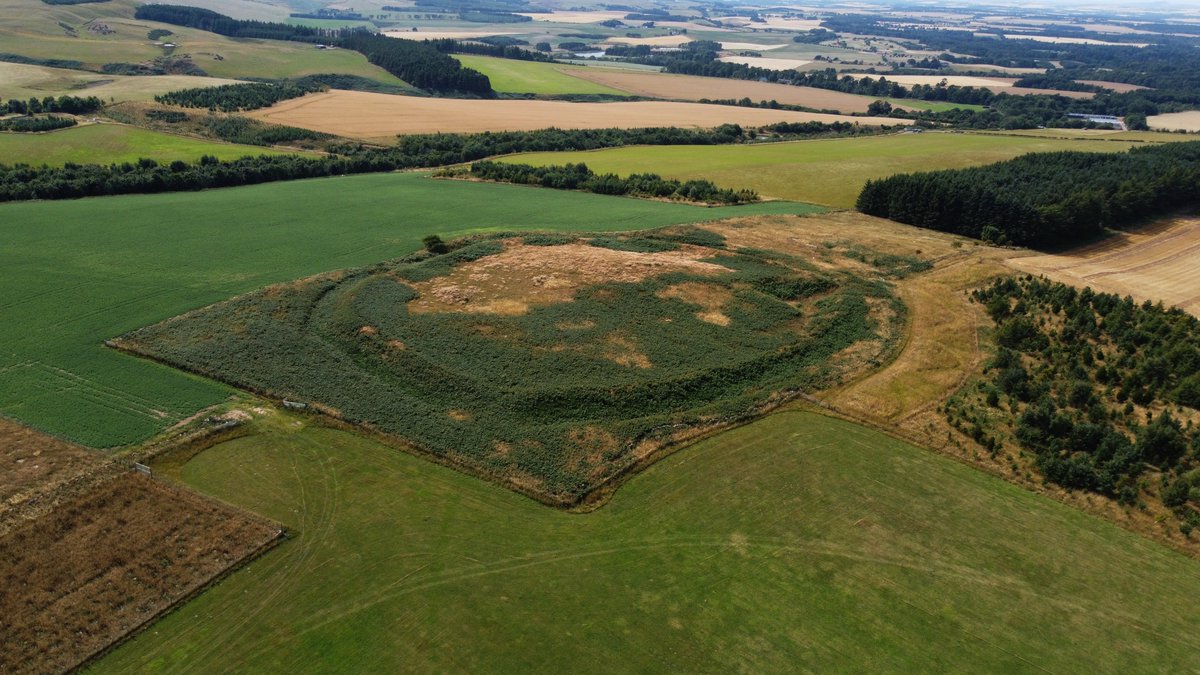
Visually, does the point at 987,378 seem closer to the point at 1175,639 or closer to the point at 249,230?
the point at 1175,639

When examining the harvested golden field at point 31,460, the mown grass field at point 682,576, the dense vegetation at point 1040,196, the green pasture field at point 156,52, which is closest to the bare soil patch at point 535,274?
the mown grass field at point 682,576

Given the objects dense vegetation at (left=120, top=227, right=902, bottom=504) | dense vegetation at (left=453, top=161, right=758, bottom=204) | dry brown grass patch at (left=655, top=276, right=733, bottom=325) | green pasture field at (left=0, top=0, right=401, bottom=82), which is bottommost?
dense vegetation at (left=120, top=227, right=902, bottom=504)

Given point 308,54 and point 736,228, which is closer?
point 736,228

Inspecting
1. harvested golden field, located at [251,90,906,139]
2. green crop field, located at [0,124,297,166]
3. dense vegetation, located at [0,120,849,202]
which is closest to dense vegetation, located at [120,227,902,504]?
dense vegetation, located at [0,120,849,202]

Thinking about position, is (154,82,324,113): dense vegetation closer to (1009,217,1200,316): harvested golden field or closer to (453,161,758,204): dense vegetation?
(453,161,758,204): dense vegetation

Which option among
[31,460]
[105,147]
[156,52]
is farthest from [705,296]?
[156,52]

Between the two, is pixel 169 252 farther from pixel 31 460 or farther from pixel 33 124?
pixel 33 124

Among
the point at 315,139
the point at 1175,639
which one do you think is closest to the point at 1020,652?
the point at 1175,639
